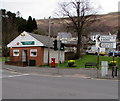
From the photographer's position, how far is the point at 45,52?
1133 inches

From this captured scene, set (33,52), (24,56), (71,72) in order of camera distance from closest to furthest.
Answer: (71,72) < (33,52) < (24,56)

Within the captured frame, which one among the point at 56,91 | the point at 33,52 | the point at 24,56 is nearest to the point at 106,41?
the point at 56,91

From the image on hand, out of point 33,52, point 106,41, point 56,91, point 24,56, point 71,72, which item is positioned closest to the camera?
point 56,91

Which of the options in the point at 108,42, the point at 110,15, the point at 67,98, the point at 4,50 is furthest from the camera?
the point at 110,15

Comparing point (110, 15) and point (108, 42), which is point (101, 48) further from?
point (110, 15)

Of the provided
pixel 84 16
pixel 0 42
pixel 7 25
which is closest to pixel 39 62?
pixel 84 16

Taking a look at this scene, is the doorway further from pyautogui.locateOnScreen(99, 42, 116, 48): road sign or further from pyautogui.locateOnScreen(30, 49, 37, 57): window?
pyautogui.locateOnScreen(99, 42, 116, 48): road sign

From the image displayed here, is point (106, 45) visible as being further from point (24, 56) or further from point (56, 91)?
point (24, 56)

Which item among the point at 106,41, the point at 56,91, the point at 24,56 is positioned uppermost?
the point at 106,41

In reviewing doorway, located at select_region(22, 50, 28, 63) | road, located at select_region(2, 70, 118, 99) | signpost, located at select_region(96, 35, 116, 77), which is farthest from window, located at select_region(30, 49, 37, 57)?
road, located at select_region(2, 70, 118, 99)

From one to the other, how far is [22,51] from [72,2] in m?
16.4

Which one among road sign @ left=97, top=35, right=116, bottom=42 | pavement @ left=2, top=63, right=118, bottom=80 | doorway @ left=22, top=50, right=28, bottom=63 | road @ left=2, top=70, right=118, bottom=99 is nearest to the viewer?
road @ left=2, top=70, right=118, bottom=99

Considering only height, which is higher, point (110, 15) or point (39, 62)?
point (110, 15)

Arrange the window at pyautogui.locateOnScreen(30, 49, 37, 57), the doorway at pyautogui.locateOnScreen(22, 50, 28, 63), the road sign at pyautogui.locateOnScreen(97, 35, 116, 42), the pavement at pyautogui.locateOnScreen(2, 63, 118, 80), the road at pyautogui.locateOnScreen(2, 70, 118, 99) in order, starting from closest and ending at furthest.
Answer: the road at pyautogui.locateOnScreen(2, 70, 118, 99)
the road sign at pyautogui.locateOnScreen(97, 35, 116, 42)
the pavement at pyautogui.locateOnScreen(2, 63, 118, 80)
the window at pyautogui.locateOnScreen(30, 49, 37, 57)
the doorway at pyautogui.locateOnScreen(22, 50, 28, 63)
